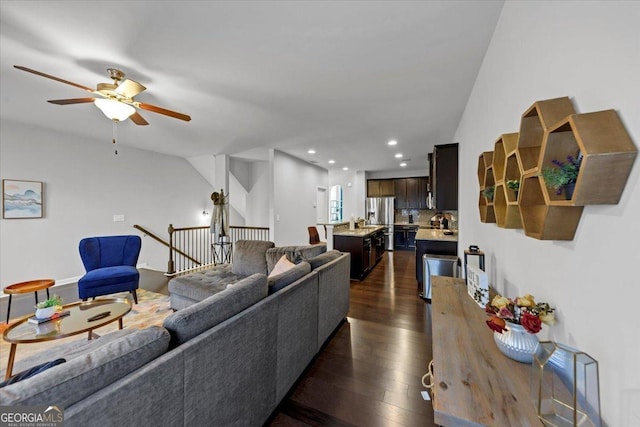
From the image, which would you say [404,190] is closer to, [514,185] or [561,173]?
[514,185]

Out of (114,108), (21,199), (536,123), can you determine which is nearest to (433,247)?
(536,123)

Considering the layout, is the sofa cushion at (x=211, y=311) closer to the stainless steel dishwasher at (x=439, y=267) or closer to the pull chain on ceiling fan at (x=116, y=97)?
the pull chain on ceiling fan at (x=116, y=97)

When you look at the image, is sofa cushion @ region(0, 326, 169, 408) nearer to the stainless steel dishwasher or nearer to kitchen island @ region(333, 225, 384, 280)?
the stainless steel dishwasher

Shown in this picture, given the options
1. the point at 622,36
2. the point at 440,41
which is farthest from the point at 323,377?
the point at 440,41

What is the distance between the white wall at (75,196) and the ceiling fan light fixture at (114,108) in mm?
3091

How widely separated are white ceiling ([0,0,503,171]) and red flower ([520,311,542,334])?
185 centimetres

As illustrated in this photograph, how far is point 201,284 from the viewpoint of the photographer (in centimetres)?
292

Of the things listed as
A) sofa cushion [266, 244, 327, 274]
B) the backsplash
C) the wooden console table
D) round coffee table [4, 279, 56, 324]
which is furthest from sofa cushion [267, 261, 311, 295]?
the backsplash

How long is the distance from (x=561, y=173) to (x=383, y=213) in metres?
7.25

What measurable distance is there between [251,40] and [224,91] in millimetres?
991

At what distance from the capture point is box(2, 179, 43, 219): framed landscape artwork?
3779 mm

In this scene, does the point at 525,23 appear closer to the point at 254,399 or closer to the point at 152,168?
the point at 254,399

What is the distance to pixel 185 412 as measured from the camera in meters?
1.01

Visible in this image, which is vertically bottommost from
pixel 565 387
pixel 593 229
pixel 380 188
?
pixel 565 387
